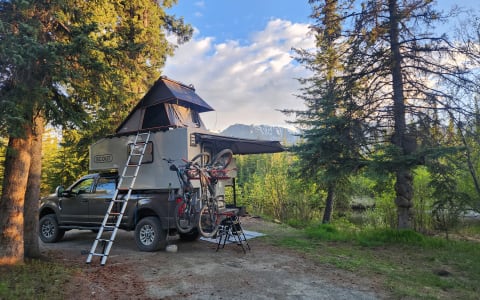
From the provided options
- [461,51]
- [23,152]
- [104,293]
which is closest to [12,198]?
[23,152]

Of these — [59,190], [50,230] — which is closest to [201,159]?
[59,190]

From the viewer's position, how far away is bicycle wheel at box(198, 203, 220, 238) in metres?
6.36

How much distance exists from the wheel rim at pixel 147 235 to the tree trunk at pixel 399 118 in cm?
597

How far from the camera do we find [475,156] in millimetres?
8688

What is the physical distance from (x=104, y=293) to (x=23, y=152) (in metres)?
2.68

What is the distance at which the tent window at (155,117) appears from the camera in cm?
852

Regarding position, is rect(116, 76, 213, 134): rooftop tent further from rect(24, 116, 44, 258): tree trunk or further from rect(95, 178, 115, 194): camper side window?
rect(24, 116, 44, 258): tree trunk

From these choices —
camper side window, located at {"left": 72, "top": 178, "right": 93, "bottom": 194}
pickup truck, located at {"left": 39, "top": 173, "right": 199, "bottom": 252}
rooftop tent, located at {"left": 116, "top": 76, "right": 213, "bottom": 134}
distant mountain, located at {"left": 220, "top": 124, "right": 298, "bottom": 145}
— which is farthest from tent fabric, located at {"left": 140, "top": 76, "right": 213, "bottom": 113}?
camper side window, located at {"left": 72, "top": 178, "right": 93, "bottom": 194}

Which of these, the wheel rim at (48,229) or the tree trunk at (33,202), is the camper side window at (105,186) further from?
the tree trunk at (33,202)

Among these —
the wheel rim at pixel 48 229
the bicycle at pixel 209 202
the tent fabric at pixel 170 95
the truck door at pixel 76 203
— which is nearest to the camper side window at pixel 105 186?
the truck door at pixel 76 203

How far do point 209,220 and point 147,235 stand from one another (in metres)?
1.48

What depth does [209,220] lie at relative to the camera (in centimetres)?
647

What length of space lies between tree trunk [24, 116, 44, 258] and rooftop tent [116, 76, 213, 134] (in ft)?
9.03

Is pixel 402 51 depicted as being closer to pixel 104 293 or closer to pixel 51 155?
pixel 104 293
